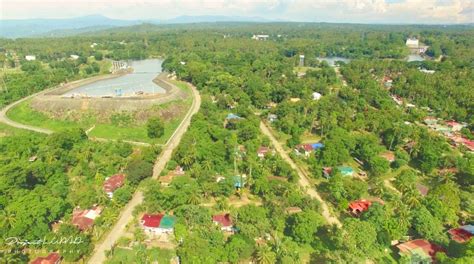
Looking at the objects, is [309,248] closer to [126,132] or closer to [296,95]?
[126,132]

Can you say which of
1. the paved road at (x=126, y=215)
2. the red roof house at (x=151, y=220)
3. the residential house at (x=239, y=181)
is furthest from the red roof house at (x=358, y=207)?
the paved road at (x=126, y=215)

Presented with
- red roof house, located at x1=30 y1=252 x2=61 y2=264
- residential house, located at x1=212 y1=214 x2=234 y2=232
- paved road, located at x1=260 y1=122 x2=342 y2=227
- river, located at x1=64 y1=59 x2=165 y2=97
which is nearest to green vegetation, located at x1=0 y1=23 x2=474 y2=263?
residential house, located at x1=212 y1=214 x2=234 y2=232

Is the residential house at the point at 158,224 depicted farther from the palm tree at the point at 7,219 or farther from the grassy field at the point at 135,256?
the palm tree at the point at 7,219

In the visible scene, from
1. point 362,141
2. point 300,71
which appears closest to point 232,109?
point 362,141

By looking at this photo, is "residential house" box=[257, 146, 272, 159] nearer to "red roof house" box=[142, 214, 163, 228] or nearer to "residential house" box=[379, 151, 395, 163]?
"residential house" box=[379, 151, 395, 163]

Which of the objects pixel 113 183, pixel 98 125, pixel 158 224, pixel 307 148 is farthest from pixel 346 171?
pixel 98 125
